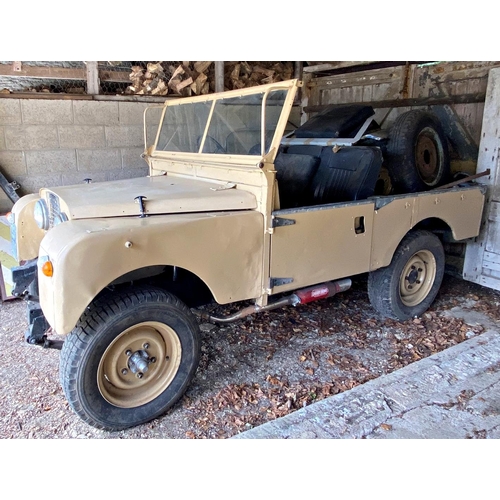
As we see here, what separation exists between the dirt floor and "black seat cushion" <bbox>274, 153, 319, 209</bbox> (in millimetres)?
1173

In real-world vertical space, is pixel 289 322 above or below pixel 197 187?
below

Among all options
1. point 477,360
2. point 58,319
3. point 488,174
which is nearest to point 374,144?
point 488,174

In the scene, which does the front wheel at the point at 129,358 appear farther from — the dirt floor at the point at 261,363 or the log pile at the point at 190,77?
the log pile at the point at 190,77

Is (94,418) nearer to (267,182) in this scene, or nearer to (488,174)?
(267,182)

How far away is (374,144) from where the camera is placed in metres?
4.44

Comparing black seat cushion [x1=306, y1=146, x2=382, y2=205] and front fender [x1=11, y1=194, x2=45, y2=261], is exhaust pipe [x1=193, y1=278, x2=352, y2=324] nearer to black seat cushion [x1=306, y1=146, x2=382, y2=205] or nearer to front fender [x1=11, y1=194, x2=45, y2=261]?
black seat cushion [x1=306, y1=146, x2=382, y2=205]

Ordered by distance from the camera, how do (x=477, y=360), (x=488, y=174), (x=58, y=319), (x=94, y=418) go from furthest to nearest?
1. (x=488, y=174)
2. (x=477, y=360)
3. (x=94, y=418)
4. (x=58, y=319)

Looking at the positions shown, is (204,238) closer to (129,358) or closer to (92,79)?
(129,358)

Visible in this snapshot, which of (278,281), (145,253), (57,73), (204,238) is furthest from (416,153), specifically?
(57,73)

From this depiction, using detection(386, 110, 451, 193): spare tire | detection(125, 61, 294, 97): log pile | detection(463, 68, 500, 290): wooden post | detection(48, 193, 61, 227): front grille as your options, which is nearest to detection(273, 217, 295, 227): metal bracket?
detection(48, 193, 61, 227): front grille

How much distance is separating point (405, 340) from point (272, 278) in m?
1.59

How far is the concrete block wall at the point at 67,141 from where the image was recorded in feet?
17.1

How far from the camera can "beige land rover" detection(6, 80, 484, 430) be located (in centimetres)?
255

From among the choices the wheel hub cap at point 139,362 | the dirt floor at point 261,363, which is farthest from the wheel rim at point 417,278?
the wheel hub cap at point 139,362
